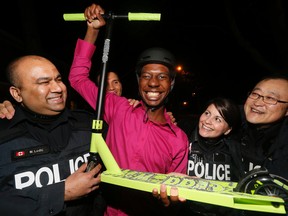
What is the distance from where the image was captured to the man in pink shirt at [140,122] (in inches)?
107

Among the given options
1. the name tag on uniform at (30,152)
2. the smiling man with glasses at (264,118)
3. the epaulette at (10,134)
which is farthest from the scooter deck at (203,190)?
the smiling man with glasses at (264,118)

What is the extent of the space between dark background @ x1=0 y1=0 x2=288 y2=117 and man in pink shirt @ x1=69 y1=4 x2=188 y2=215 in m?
1.36

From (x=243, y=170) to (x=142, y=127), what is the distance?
1.61 meters

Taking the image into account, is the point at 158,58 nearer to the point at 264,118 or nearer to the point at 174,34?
the point at 264,118

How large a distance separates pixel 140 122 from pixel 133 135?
0.20 meters

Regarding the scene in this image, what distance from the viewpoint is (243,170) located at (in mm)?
3184

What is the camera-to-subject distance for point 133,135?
276 centimetres

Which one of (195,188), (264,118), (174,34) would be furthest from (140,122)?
(174,34)

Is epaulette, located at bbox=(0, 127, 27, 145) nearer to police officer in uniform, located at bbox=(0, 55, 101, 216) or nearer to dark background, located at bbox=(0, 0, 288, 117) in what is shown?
police officer in uniform, located at bbox=(0, 55, 101, 216)

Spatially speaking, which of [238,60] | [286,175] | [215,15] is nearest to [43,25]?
[215,15]

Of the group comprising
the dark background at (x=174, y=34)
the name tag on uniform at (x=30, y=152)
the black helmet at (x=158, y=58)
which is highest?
the dark background at (x=174, y=34)

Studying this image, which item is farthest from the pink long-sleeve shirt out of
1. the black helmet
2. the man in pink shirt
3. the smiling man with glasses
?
the smiling man with glasses

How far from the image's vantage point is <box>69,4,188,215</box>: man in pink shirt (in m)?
2.71

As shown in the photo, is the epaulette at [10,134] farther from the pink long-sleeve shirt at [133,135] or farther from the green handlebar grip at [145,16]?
the green handlebar grip at [145,16]
